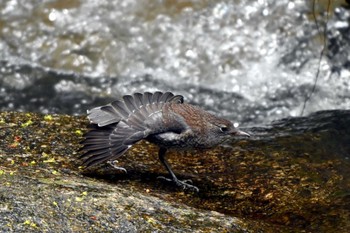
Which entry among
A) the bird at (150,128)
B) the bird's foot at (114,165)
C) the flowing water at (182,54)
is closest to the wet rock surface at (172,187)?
the bird's foot at (114,165)

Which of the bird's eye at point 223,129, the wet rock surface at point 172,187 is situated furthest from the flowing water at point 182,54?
the bird's eye at point 223,129

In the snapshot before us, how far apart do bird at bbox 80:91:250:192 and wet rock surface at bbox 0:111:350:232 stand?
223 millimetres

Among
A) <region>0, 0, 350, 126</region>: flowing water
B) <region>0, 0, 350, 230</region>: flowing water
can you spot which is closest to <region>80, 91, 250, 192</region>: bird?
<region>0, 0, 350, 230</region>: flowing water

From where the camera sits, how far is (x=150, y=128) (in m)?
6.32

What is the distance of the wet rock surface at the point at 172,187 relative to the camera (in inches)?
207

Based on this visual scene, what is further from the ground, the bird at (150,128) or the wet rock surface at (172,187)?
the bird at (150,128)

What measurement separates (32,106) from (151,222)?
5188mm

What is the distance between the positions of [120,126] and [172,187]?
2.18 ft

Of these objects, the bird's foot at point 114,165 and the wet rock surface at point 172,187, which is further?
the bird's foot at point 114,165

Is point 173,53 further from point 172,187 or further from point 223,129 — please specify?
point 172,187

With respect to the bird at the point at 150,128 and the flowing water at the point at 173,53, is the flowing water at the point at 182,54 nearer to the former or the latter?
the flowing water at the point at 173,53

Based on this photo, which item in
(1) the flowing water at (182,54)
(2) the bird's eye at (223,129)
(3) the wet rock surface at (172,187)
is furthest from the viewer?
(1) the flowing water at (182,54)

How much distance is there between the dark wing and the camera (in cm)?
605

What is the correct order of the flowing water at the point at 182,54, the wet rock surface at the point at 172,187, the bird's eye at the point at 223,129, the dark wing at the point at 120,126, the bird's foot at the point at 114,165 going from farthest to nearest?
the flowing water at the point at 182,54, the bird's eye at the point at 223,129, the bird's foot at the point at 114,165, the dark wing at the point at 120,126, the wet rock surface at the point at 172,187
